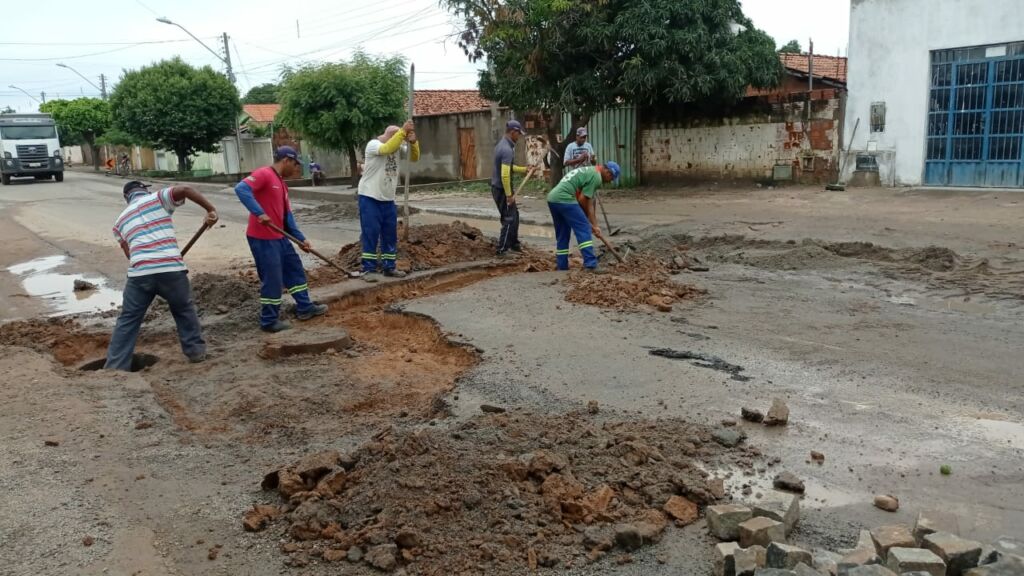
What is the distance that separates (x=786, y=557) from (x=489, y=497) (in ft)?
3.95

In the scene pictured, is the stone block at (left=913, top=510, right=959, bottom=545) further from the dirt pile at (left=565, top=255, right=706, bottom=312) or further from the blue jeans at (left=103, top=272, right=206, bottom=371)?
the blue jeans at (left=103, top=272, right=206, bottom=371)

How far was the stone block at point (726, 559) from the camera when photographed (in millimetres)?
2717

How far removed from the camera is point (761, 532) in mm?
2861

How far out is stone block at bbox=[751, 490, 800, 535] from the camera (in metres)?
3.01

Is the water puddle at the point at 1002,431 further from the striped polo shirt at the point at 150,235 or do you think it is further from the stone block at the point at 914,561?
the striped polo shirt at the point at 150,235

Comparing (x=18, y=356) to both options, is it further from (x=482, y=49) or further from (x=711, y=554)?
(x=482, y=49)

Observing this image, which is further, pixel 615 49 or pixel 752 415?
pixel 615 49

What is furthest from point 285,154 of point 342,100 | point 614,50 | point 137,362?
point 342,100

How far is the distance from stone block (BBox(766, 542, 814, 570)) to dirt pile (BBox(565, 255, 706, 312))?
420cm

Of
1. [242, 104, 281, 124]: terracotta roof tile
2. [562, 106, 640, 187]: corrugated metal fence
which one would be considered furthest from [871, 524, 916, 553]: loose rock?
[242, 104, 281, 124]: terracotta roof tile

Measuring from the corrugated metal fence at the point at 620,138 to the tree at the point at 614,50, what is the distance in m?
2.61

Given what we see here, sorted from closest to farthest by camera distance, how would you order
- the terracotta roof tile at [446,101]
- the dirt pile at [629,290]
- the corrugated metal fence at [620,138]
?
the dirt pile at [629,290], the corrugated metal fence at [620,138], the terracotta roof tile at [446,101]

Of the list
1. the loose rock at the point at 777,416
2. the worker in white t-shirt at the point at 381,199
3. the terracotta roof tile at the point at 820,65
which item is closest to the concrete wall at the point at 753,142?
the terracotta roof tile at the point at 820,65

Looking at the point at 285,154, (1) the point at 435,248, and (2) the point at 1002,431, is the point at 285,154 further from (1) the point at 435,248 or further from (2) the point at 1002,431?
(2) the point at 1002,431
